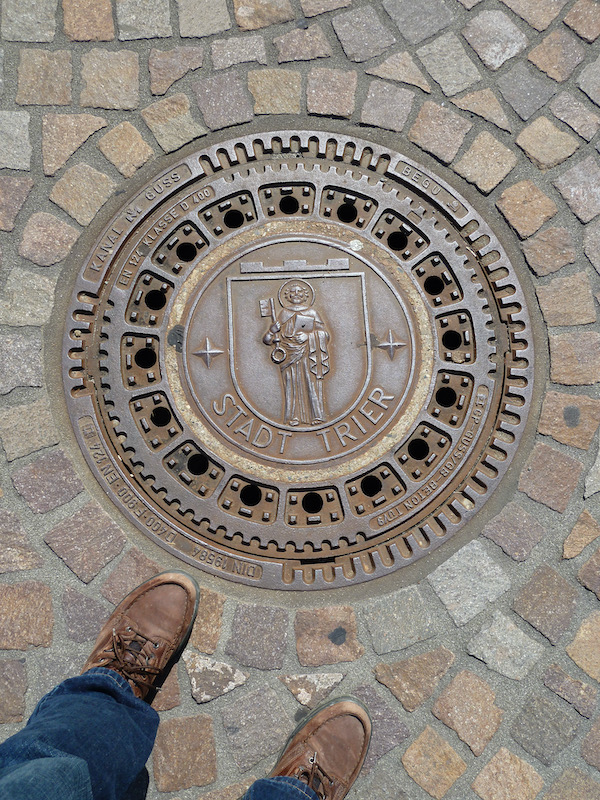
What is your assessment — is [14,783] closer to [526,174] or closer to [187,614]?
[187,614]

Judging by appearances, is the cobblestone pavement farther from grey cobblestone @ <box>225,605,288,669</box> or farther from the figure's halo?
the figure's halo

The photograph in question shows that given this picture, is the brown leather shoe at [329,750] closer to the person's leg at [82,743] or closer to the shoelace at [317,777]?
the shoelace at [317,777]

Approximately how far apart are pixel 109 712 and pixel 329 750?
0.84m

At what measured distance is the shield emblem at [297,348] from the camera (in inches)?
96.9

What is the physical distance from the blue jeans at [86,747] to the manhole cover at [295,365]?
1.90 feet

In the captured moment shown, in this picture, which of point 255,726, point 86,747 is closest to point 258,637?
point 255,726

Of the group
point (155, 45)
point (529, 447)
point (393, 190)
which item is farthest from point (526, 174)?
point (155, 45)

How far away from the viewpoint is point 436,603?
2418 millimetres

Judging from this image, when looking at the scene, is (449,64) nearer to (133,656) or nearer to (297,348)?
(297,348)

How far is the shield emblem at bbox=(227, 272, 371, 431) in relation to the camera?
8.07 ft

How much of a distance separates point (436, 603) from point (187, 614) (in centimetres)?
99

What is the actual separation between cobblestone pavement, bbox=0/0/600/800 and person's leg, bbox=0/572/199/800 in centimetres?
9

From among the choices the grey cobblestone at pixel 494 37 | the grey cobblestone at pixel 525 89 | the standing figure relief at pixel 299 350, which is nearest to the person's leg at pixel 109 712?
the standing figure relief at pixel 299 350

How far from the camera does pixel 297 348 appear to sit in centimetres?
245
